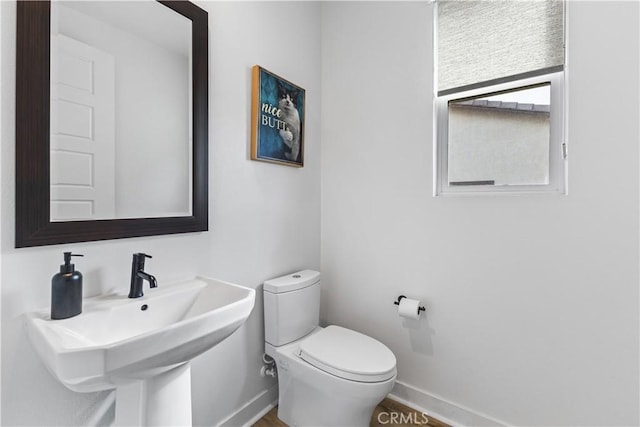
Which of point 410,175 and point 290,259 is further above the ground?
point 410,175

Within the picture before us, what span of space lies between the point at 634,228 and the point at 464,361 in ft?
3.05

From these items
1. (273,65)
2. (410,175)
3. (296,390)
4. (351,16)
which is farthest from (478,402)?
(351,16)

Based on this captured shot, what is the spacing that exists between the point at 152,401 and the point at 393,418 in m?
1.28

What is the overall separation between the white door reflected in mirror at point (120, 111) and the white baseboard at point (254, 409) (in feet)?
3.40

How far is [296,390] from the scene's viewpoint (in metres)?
1.47

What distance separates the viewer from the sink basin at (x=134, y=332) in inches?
24.8

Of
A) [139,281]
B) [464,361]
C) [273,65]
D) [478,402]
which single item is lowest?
[478,402]

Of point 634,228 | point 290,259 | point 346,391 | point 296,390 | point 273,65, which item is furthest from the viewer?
point 290,259

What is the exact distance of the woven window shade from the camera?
129 centimetres

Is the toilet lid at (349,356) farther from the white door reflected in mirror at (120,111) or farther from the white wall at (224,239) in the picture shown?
the white door reflected in mirror at (120,111)

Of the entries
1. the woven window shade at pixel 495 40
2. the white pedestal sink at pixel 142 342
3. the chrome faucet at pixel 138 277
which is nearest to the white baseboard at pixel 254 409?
the white pedestal sink at pixel 142 342

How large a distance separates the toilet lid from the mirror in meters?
0.96

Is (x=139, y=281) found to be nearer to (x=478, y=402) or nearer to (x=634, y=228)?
(x=478, y=402)

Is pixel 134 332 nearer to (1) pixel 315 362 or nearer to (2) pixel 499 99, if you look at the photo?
(1) pixel 315 362
